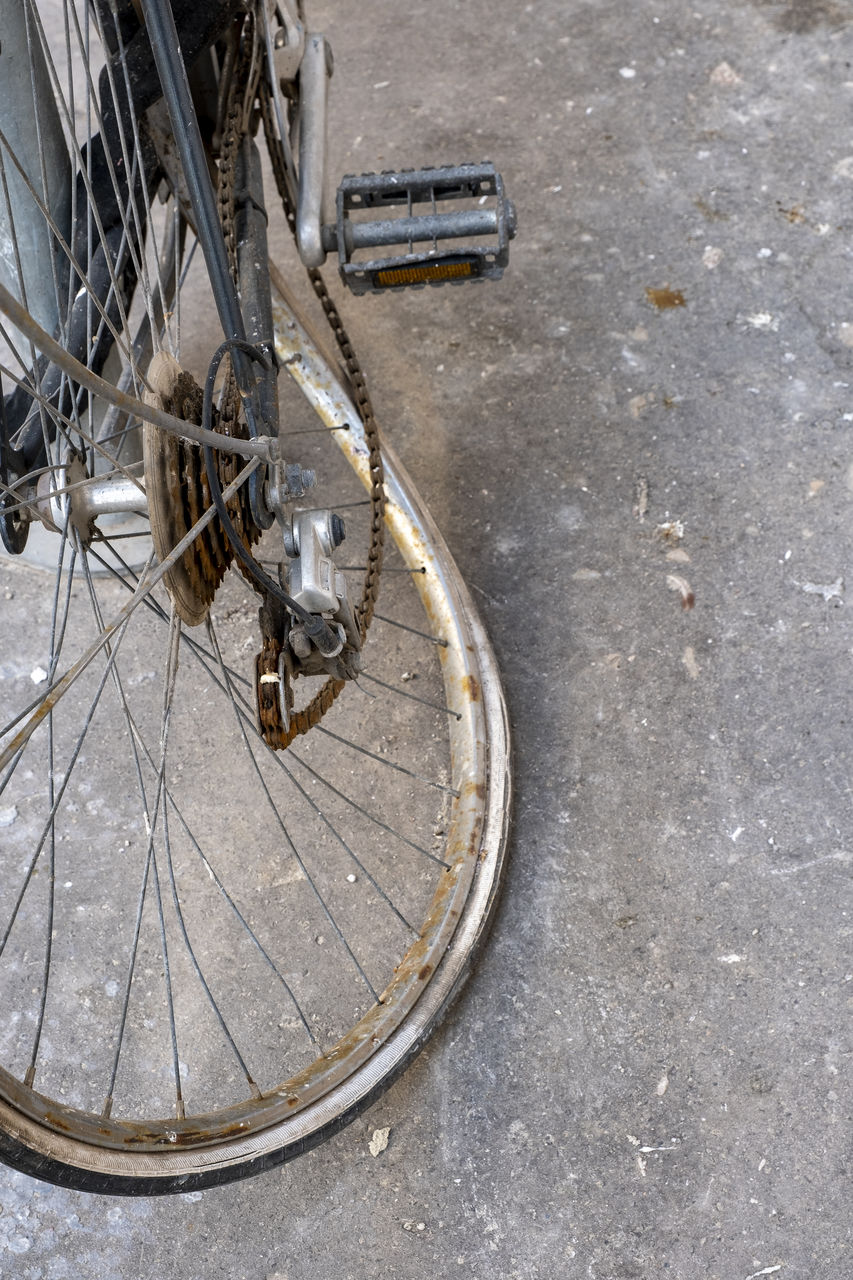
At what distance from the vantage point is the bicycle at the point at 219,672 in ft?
4.09

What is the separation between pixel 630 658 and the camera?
1.81 meters

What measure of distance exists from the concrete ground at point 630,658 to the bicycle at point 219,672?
0.14 m

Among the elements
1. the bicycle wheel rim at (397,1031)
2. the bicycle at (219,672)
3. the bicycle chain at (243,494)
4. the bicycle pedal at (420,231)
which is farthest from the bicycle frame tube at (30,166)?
the bicycle wheel rim at (397,1031)

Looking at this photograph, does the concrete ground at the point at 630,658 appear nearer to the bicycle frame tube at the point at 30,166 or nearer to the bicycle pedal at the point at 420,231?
the bicycle pedal at the point at 420,231

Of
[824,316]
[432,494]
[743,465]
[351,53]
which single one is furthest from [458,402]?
[351,53]

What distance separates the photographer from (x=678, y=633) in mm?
1822

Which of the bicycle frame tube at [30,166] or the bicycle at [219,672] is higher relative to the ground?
the bicycle frame tube at [30,166]

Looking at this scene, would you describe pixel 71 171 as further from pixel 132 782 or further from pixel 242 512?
pixel 132 782

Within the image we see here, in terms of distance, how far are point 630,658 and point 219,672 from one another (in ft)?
2.21

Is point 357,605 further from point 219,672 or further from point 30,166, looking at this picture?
point 30,166

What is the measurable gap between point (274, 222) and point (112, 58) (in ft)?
3.38

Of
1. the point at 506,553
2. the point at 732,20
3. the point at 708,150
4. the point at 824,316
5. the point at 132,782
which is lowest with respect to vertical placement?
the point at 132,782

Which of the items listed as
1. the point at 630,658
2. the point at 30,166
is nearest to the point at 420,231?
the point at 30,166

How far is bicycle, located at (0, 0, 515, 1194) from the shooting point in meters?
1.25
